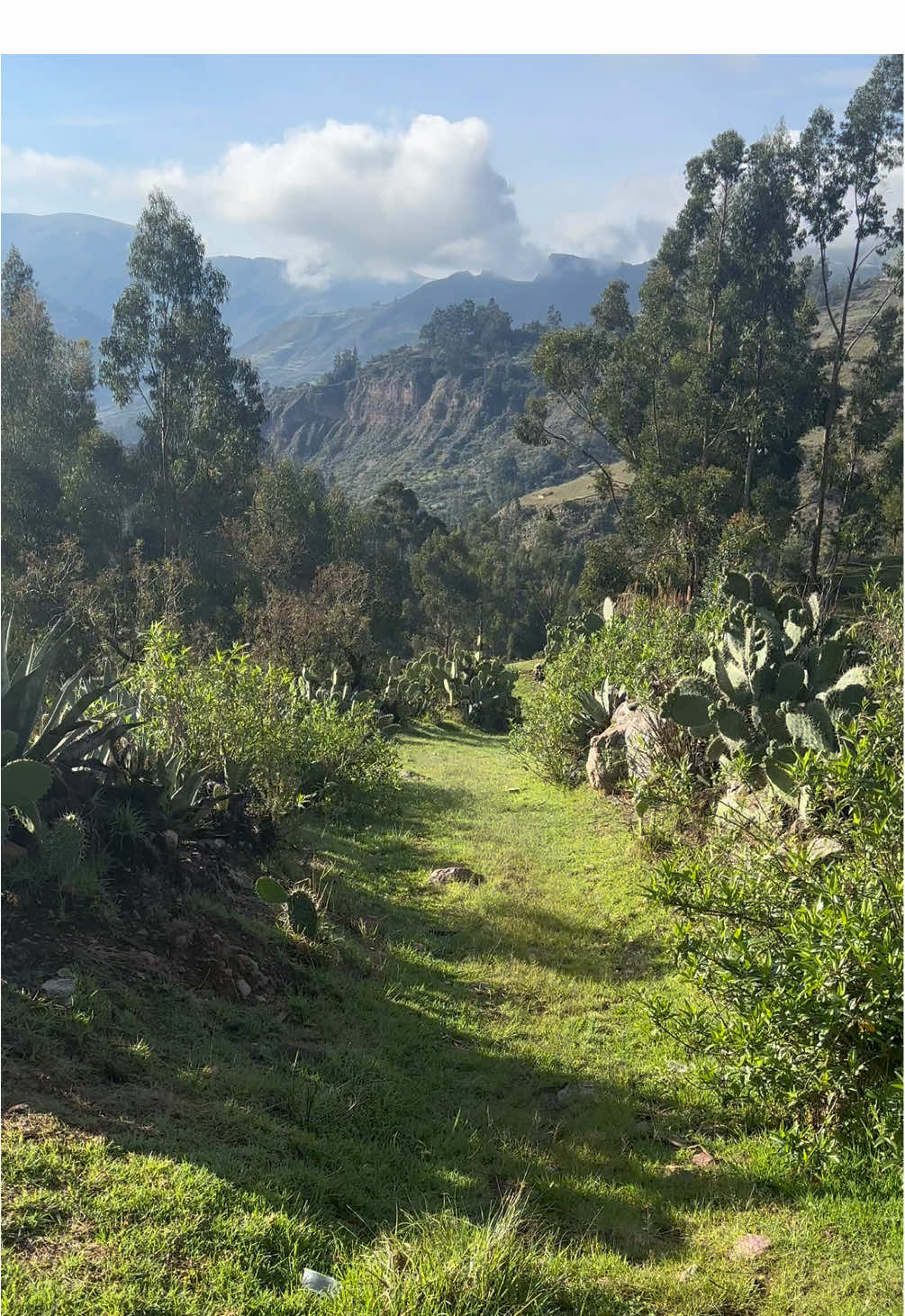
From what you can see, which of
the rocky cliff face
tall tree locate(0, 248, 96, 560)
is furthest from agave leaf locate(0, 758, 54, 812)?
the rocky cliff face

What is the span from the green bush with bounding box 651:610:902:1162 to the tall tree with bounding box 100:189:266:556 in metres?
28.4

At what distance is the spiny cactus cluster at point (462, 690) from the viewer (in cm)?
1706

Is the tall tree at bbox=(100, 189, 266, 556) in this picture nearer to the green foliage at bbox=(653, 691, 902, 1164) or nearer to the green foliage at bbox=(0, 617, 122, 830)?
the green foliage at bbox=(0, 617, 122, 830)

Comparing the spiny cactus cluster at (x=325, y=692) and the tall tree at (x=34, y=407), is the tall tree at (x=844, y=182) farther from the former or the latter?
the tall tree at (x=34, y=407)

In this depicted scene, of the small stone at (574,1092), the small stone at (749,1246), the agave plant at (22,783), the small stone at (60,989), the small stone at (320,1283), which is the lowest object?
the small stone at (574,1092)

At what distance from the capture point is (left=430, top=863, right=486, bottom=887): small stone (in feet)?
21.0

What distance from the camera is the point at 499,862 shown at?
695 cm

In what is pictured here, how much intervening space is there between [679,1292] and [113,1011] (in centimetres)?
211

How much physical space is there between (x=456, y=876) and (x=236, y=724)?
6.43ft

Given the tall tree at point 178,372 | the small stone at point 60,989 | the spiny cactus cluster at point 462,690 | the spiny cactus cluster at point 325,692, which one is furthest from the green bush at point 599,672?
the tall tree at point 178,372

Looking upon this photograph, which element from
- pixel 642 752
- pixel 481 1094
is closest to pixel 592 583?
pixel 642 752

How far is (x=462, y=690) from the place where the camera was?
706 inches

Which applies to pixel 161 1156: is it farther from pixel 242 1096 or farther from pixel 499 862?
pixel 499 862

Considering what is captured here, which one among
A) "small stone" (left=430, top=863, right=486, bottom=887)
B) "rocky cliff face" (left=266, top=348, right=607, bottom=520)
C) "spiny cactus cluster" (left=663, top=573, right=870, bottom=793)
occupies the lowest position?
"small stone" (left=430, top=863, right=486, bottom=887)
